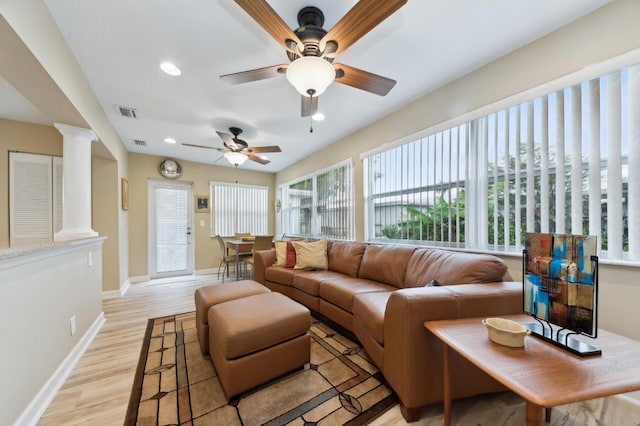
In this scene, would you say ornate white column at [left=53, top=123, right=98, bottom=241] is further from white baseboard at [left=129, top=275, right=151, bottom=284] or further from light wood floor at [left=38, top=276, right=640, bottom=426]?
white baseboard at [left=129, top=275, right=151, bottom=284]

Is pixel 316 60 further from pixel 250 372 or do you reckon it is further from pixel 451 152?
pixel 250 372

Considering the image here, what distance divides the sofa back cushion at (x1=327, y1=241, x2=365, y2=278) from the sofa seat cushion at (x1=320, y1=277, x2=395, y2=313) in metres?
0.32

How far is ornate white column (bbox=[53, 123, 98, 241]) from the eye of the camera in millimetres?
2361

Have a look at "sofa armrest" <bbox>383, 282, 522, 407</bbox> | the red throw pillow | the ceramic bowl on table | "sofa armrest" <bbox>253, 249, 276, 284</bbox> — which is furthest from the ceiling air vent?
the ceramic bowl on table

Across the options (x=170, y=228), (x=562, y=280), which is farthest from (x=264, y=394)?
(x=170, y=228)

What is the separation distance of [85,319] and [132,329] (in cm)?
44

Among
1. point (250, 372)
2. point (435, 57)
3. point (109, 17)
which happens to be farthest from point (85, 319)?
point (435, 57)

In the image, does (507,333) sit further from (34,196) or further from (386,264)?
(34,196)

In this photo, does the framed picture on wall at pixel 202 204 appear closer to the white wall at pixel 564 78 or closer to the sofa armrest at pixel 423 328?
the white wall at pixel 564 78

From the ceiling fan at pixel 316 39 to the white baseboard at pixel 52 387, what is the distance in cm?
238

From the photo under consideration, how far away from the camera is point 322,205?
4730mm

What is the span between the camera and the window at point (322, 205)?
4004 mm

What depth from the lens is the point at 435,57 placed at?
2.06m

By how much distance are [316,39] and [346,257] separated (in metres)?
2.38
